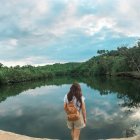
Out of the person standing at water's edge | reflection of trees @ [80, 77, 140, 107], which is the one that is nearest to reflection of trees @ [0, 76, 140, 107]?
reflection of trees @ [80, 77, 140, 107]

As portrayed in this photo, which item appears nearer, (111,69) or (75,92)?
(75,92)

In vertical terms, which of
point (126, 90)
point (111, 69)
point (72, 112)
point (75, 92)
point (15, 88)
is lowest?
point (126, 90)

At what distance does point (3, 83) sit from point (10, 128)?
96.9 m

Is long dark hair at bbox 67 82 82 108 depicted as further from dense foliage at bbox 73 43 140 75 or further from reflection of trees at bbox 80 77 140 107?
dense foliage at bbox 73 43 140 75

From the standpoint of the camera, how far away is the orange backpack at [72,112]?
13359mm

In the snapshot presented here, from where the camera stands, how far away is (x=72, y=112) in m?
13.5

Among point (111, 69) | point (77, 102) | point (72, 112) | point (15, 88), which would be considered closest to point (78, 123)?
point (72, 112)

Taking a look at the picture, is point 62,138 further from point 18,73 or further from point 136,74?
point 18,73

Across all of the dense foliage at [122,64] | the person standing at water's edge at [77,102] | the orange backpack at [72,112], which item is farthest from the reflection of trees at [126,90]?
the orange backpack at [72,112]

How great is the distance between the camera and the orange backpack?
13359mm

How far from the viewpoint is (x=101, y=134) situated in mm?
25078

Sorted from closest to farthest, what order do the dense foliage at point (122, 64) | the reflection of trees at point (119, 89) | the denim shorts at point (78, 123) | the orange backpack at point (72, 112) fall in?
the orange backpack at point (72, 112), the denim shorts at point (78, 123), the reflection of trees at point (119, 89), the dense foliage at point (122, 64)

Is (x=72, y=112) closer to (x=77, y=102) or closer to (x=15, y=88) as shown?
(x=77, y=102)

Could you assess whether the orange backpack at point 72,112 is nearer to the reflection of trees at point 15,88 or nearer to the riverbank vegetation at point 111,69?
the reflection of trees at point 15,88
